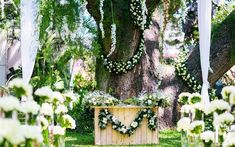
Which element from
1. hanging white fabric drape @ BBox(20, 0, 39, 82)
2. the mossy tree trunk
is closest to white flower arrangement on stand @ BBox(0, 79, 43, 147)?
hanging white fabric drape @ BBox(20, 0, 39, 82)

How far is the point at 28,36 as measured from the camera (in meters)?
5.96

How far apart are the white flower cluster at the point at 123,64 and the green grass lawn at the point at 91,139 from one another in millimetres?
1041

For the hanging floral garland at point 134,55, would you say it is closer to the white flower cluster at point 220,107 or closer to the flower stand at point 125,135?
the flower stand at point 125,135

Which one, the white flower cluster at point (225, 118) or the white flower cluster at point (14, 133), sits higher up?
the white flower cluster at point (225, 118)

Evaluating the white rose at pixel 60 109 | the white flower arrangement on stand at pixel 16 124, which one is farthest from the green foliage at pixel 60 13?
the white flower arrangement on stand at pixel 16 124

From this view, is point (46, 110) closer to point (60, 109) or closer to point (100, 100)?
point (60, 109)

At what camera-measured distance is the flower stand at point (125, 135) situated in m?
7.12

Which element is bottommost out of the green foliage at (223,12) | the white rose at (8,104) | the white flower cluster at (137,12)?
the white rose at (8,104)

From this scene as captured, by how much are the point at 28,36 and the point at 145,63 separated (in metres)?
2.77

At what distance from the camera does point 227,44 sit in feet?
26.0

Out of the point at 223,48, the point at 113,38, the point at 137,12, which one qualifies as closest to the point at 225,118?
the point at 113,38

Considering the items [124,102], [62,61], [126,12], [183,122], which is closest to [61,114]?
[183,122]

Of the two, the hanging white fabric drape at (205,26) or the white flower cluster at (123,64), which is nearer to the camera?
the hanging white fabric drape at (205,26)

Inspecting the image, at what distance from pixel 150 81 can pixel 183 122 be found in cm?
547
